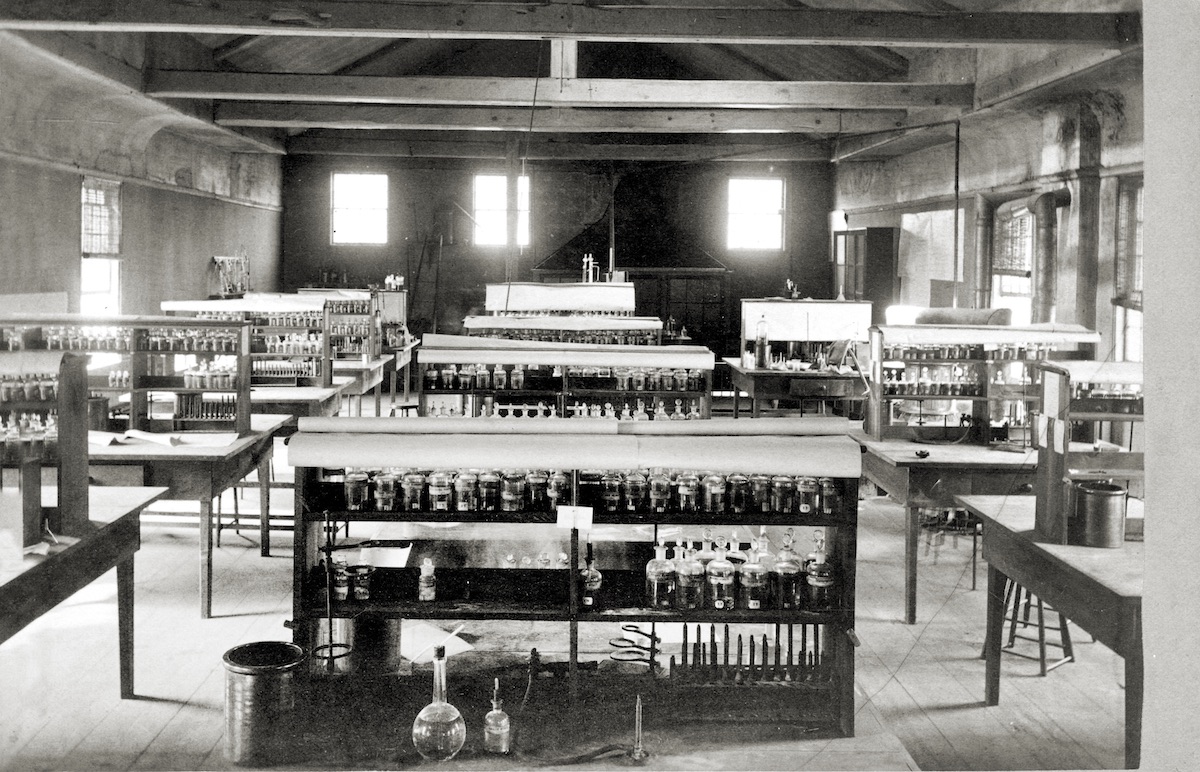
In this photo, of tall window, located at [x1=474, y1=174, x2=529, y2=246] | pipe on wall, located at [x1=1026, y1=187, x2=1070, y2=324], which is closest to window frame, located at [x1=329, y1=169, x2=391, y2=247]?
tall window, located at [x1=474, y1=174, x2=529, y2=246]

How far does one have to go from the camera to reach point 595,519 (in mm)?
4164

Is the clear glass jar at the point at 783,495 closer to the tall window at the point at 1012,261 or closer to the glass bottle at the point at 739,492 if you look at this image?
the glass bottle at the point at 739,492

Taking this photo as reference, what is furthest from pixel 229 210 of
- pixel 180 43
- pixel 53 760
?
pixel 53 760

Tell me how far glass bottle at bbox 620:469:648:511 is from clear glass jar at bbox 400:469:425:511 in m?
0.83

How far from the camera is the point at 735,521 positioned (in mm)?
4207

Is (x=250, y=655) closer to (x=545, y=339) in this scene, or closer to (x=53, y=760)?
(x=53, y=760)

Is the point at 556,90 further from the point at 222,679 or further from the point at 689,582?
the point at 689,582

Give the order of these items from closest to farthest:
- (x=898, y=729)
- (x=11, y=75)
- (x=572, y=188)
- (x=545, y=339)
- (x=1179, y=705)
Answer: (x=1179, y=705)
(x=898, y=729)
(x=11, y=75)
(x=545, y=339)
(x=572, y=188)

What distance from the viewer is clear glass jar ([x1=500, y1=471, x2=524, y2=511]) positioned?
4.25 meters

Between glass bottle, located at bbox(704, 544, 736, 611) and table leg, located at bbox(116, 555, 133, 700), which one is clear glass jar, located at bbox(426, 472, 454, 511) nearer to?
glass bottle, located at bbox(704, 544, 736, 611)

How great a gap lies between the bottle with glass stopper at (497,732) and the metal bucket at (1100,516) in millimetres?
2341

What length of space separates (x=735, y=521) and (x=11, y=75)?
297 inches

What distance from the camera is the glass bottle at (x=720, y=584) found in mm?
4270

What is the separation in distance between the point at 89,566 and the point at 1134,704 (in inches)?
153
